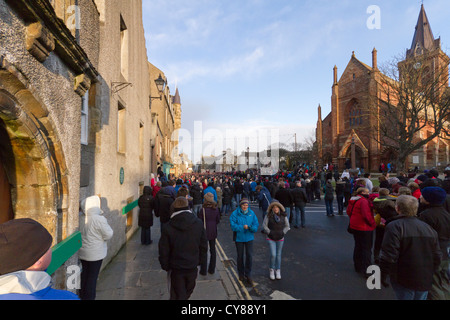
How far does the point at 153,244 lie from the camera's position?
25.3 ft

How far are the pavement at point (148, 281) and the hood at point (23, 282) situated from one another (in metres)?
3.46

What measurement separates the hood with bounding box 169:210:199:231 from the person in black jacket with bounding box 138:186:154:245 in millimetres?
4187

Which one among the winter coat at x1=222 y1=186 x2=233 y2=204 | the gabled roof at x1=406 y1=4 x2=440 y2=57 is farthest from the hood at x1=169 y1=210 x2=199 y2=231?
the gabled roof at x1=406 y1=4 x2=440 y2=57

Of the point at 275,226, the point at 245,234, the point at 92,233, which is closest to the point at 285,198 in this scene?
the point at 275,226

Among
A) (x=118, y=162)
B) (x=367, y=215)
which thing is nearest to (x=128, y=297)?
(x=118, y=162)

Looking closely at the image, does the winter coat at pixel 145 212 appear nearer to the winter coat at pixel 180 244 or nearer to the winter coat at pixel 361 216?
the winter coat at pixel 180 244

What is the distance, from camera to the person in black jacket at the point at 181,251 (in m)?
3.48

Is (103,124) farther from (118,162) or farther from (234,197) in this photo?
(234,197)

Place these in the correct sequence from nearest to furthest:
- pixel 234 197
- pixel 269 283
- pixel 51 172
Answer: pixel 51 172 < pixel 269 283 < pixel 234 197

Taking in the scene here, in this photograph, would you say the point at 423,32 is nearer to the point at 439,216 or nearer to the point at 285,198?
the point at 285,198

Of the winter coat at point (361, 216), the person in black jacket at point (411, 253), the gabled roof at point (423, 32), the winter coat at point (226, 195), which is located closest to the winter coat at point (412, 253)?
the person in black jacket at point (411, 253)

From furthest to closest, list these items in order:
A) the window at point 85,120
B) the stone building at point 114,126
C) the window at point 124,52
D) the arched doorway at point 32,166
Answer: the window at point 124,52
the stone building at point 114,126
the window at point 85,120
the arched doorway at point 32,166

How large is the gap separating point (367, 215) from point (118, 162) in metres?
6.51
